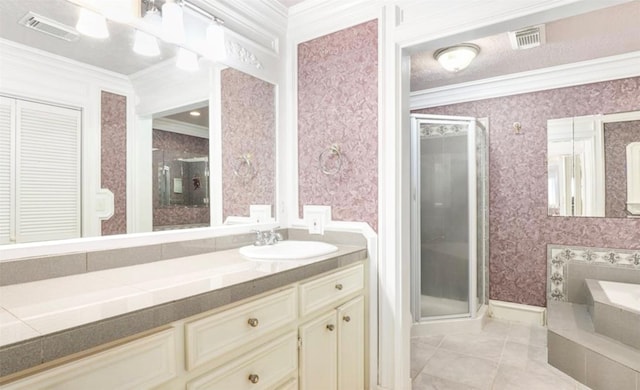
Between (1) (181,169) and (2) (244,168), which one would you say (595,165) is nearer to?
(2) (244,168)

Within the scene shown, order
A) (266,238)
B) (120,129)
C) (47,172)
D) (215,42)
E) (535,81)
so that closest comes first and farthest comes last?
(47,172) → (120,129) → (215,42) → (266,238) → (535,81)

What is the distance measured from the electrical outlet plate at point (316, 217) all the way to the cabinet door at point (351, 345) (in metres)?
0.51

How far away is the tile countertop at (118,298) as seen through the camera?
72 cm

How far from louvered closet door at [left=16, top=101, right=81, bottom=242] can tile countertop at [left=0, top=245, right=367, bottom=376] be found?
204 mm

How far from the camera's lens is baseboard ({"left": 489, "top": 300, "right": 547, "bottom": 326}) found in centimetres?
303

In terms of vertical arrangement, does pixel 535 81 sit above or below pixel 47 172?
above

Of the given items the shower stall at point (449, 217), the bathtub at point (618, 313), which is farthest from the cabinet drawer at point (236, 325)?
the bathtub at point (618, 313)

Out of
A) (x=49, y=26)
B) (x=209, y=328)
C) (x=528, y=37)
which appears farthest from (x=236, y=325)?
(x=528, y=37)

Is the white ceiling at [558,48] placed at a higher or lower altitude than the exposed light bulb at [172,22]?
higher

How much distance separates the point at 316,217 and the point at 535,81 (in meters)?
2.45

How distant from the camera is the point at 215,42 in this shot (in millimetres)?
1819

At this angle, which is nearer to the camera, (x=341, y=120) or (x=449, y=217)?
(x=341, y=120)

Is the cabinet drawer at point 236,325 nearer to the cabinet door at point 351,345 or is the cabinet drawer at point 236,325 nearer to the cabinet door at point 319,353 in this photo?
the cabinet door at point 319,353

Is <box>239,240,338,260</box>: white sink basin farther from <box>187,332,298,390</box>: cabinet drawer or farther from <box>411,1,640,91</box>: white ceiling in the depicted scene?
<box>411,1,640,91</box>: white ceiling
